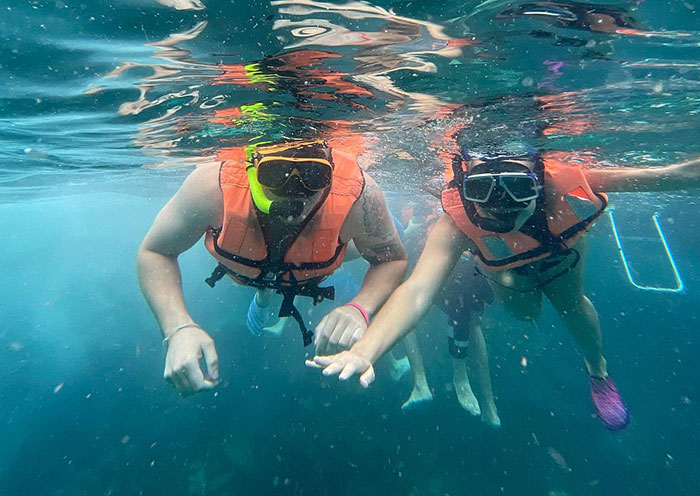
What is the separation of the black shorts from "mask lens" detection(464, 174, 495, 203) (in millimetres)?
4061

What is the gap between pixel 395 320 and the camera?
3604mm

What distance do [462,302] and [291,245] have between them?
5.84m

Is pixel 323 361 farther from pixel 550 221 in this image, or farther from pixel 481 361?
pixel 481 361

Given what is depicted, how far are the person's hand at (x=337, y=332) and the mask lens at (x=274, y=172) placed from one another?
1.58 meters

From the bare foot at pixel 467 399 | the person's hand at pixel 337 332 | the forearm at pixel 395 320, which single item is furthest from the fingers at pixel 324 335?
the bare foot at pixel 467 399

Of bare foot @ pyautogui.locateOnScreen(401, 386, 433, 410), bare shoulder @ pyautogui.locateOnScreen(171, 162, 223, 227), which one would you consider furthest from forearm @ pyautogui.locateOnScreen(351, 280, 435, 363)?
bare foot @ pyautogui.locateOnScreen(401, 386, 433, 410)

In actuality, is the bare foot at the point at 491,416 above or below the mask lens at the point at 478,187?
below

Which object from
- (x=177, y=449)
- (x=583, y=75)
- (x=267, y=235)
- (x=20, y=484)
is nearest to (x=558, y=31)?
(x=583, y=75)

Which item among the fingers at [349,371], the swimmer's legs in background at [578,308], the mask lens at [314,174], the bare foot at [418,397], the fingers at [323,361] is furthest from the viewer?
the bare foot at [418,397]

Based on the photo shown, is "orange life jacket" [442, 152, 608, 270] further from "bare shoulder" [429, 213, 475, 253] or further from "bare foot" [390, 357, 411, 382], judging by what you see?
"bare foot" [390, 357, 411, 382]

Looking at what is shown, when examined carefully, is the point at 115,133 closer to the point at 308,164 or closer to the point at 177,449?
the point at 308,164

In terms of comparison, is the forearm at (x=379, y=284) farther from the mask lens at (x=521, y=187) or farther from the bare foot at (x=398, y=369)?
the bare foot at (x=398, y=369)

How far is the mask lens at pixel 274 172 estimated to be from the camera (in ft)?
12.6

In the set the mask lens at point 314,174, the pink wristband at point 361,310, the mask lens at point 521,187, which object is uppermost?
the mask lens at point 314,174
